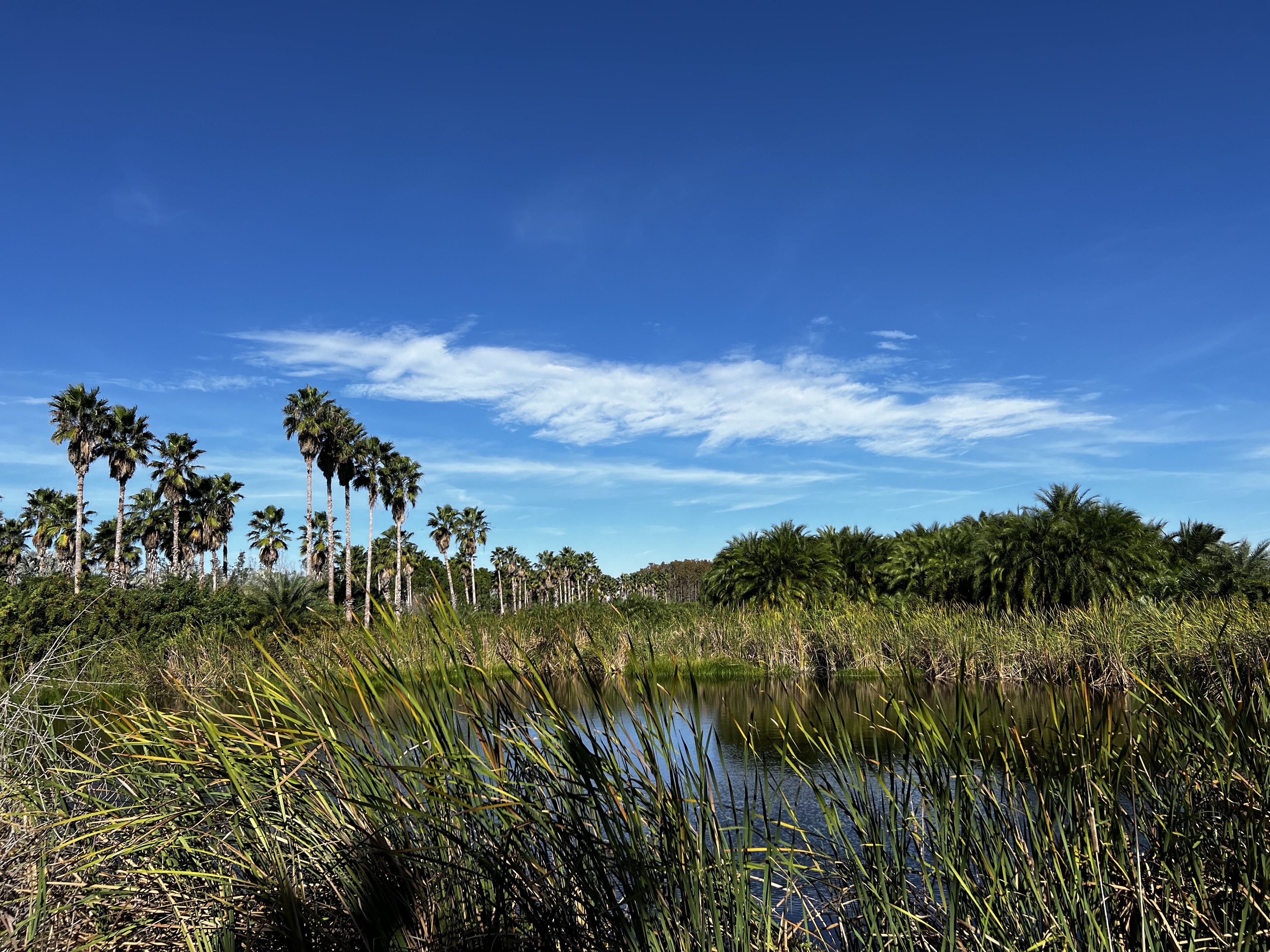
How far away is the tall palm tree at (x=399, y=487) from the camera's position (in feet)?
170

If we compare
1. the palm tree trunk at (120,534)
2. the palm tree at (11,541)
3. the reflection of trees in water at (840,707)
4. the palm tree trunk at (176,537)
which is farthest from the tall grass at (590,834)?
the palm tree at (11,541)

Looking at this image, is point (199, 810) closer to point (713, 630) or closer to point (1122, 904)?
point (1122, 904)

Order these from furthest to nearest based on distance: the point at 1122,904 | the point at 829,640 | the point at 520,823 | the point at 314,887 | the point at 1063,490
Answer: the point at 1063,490 < the point at 829,640 < the point at 314,887 < the point at 1122,904 < the point at 520,823

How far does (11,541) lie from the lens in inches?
2489

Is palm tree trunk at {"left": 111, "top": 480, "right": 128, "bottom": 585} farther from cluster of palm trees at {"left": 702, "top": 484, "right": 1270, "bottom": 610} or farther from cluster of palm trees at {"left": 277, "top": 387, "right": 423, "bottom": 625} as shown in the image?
cluster of palm trees at {"left": 702, "top": 484, "right": 1270, "bottom": 610}

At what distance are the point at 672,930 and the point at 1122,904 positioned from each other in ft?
6.13

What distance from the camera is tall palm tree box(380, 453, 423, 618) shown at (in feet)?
170

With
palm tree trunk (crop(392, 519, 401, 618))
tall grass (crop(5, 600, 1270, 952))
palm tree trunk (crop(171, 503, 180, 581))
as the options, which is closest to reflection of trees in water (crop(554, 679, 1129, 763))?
tall grass (crop(5, 600, 1270, 952))

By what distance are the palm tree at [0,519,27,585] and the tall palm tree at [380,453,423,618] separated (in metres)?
32.3

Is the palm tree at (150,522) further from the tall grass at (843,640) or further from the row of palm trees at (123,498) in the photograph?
the tall grass at (843,640)

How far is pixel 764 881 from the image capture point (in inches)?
109

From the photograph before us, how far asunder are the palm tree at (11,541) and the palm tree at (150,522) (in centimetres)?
863

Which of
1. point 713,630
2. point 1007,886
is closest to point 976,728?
point 1007,886

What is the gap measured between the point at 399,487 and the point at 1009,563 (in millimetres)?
40977
